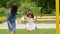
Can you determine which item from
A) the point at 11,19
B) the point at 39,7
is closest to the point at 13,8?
the point at 11,19

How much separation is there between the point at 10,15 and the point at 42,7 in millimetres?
28887

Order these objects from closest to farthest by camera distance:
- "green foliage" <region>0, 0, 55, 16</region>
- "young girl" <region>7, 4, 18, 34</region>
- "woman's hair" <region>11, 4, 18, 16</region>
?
"woman's hair" <region>11, 4, 18, 16</region> → "young girl" <region>7, 4, 18, 34</region> → "green foliage" <region>0, 0, 55, 16</region>

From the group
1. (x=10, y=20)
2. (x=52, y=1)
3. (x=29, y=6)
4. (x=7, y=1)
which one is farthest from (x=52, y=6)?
(x=10, y=20)

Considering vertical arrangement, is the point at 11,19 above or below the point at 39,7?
below

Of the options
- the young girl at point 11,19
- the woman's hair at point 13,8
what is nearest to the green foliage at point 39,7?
the young girl at point 11,19

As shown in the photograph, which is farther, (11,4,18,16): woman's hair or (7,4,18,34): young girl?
(7,4,18,34): young girl

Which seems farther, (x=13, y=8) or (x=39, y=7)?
(x=39, y=7)

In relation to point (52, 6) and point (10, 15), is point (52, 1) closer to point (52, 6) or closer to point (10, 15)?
point (52, 6)

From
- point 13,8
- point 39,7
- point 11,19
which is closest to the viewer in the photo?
point 13,8

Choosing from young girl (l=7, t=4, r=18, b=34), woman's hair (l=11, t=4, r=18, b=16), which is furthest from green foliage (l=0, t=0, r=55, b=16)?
woman's hair (l=11, t=4, r=18, b=16)

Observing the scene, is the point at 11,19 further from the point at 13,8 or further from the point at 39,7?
the point at 39,7

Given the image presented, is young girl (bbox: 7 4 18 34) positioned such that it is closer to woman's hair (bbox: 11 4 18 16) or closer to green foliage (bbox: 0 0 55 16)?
woman's hair (bbox: 11 4 18 16)

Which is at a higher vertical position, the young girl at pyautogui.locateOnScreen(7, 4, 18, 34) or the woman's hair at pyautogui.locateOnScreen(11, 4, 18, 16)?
the woman's hair at pyautogui.locateOnScreen(11, 4, 18, 16)

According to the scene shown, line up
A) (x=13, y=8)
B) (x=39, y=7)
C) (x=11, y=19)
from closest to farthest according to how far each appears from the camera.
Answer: (x=13, y=8)
(x=11, y=19)
(x=39, y=7)
